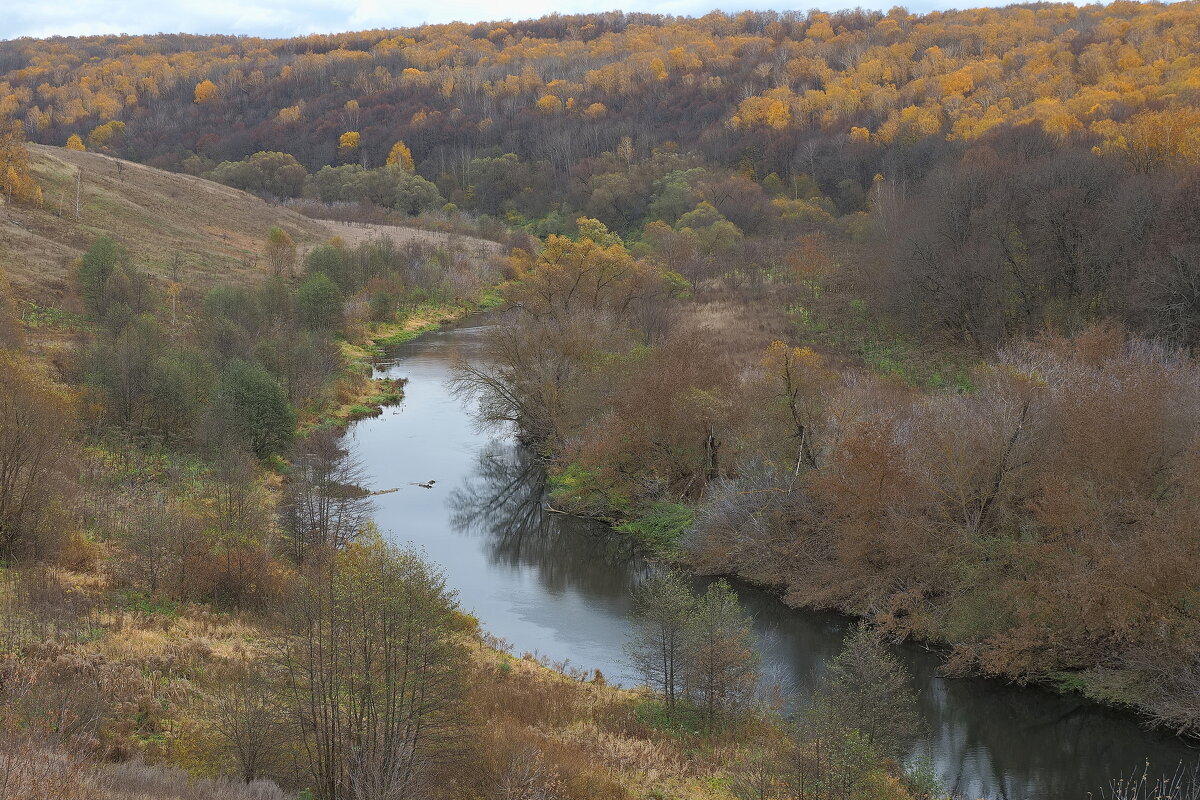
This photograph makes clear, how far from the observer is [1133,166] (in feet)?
174

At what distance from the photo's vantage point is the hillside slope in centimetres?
5166

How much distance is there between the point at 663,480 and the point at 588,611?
7338 mm

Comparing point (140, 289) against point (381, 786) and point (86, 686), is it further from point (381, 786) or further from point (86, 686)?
point (381, 786)

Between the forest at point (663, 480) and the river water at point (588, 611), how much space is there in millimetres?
864

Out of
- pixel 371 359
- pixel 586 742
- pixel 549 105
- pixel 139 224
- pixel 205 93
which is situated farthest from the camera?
pixel 205 93

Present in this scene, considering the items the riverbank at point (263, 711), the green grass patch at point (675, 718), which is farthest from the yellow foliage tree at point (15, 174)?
the green grass patch at point (675, 718)

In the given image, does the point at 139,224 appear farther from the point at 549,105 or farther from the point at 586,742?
the point at 549,105

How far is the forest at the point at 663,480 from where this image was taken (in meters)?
14.5

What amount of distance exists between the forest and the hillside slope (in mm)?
1012

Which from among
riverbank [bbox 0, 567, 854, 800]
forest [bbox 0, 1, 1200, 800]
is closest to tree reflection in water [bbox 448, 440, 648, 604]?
forest [bbox 0, 1, 1200, 800]

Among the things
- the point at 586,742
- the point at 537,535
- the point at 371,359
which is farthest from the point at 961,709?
the point at 371,359

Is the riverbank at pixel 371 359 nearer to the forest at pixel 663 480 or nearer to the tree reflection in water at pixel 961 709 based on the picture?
the forest at pixel 663 480

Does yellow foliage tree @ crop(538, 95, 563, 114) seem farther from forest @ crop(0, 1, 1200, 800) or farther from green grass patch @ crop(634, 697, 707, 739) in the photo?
green grass patch @ crop(634, 697, 707, 739)

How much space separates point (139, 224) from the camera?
222 feet
